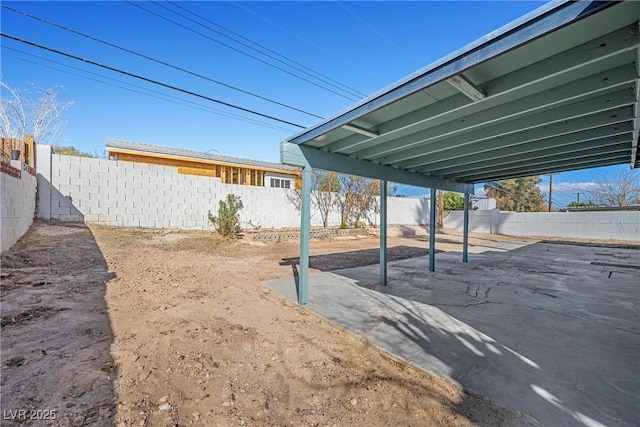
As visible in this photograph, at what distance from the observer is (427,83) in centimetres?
232

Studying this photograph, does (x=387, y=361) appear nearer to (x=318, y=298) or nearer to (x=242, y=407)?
(x=242, y=407)

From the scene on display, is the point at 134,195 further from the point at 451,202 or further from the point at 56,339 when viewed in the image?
the point at 451,202

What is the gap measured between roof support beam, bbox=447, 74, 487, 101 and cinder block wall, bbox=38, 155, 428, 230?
1019 cm

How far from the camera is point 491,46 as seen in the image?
190 centimetres

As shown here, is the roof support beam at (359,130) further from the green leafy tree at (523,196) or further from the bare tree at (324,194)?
the green leafy tree at (523,196)

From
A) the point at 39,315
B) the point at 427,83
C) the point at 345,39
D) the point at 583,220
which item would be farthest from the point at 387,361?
the point at 583,220

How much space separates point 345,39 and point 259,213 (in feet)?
24.9

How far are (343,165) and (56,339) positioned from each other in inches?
152

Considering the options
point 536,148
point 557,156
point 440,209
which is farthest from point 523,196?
point 536,148

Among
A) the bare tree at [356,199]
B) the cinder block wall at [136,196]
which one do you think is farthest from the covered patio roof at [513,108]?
the bare tree at [356,199]

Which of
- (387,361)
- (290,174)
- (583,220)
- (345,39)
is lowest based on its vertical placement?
(387,361)

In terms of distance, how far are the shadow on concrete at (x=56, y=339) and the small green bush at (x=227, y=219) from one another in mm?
4996

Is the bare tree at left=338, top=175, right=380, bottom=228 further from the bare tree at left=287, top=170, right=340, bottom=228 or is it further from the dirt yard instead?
the dirt yard

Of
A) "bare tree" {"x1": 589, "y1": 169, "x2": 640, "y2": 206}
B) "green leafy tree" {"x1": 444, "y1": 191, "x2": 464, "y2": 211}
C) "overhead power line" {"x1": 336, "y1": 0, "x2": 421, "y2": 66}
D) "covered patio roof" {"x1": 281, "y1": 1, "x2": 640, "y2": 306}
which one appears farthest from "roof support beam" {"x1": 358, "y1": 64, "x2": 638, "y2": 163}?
"bare tree" {"x1": 589, "y1": 169, "x2": 640, "y2": 206}
